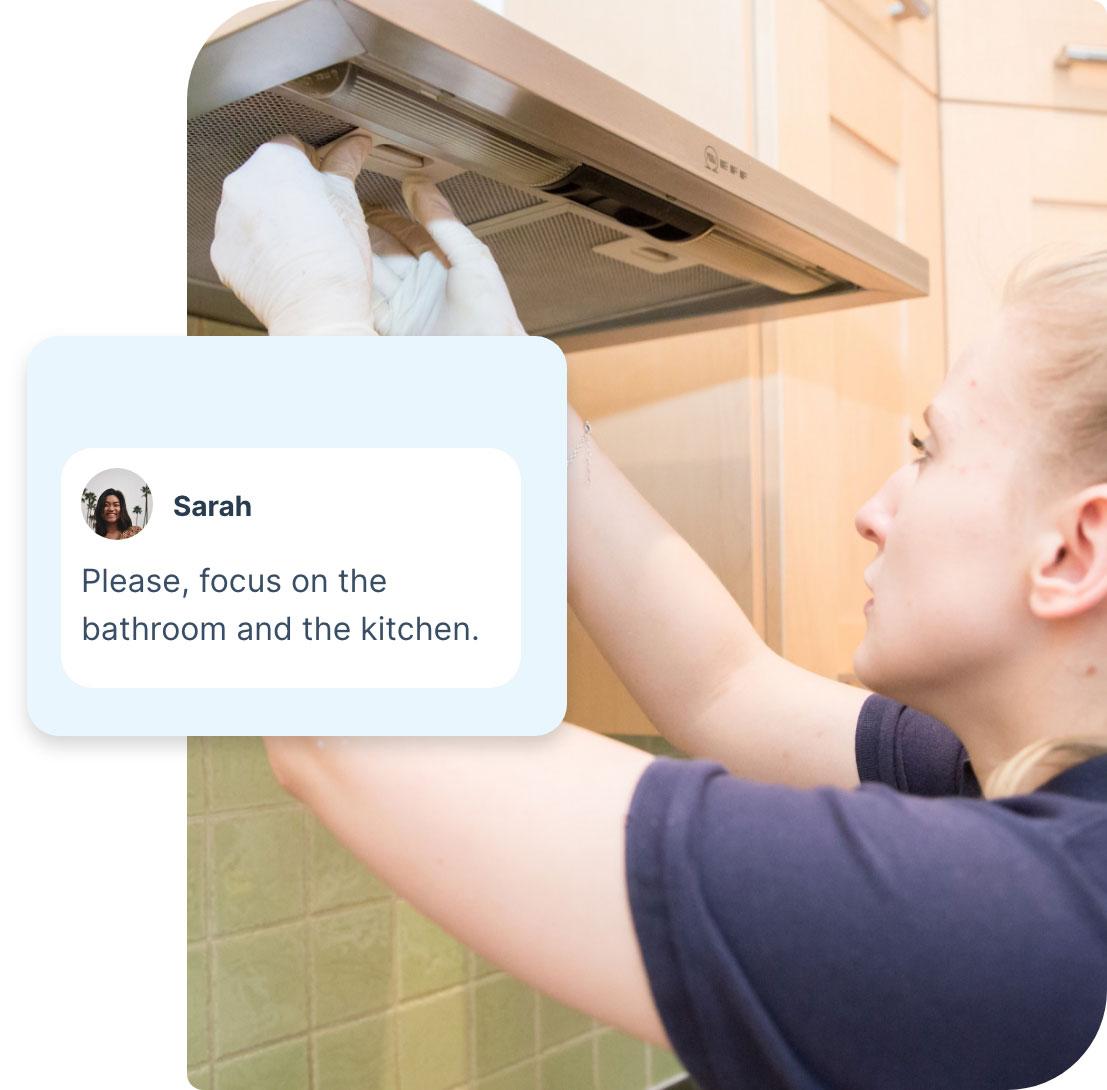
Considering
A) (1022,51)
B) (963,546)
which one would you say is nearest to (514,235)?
(963,546)

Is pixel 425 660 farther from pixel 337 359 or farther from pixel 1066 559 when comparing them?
pixel 1066 559

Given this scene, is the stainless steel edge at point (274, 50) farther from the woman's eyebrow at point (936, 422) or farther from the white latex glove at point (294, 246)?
the woman's eyebrow at point (936, 422)

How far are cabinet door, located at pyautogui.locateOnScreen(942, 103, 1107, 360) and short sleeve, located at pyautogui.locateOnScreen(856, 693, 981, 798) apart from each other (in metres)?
0.64

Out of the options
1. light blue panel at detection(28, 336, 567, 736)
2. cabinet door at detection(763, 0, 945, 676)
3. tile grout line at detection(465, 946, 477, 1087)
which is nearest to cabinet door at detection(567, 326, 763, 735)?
cabinet door at detection(763, 0, 945, 676)

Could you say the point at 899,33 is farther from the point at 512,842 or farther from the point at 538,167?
the point at 512,842

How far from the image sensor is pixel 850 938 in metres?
0.37

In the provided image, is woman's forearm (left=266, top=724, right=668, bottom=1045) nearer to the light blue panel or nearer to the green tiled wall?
the light blue panel

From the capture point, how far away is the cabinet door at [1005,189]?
1.20 metres

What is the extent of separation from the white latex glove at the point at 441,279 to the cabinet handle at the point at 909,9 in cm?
73

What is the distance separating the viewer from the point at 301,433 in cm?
30

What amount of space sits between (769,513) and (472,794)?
61 centimetres

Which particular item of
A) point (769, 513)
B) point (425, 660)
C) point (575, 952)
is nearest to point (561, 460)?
point (425, 660)

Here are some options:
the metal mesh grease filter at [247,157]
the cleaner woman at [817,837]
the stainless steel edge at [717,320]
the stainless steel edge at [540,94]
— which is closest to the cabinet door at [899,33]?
the stainless steel edge at [717,320]

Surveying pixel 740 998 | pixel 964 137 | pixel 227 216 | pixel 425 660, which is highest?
pixel 964 137
